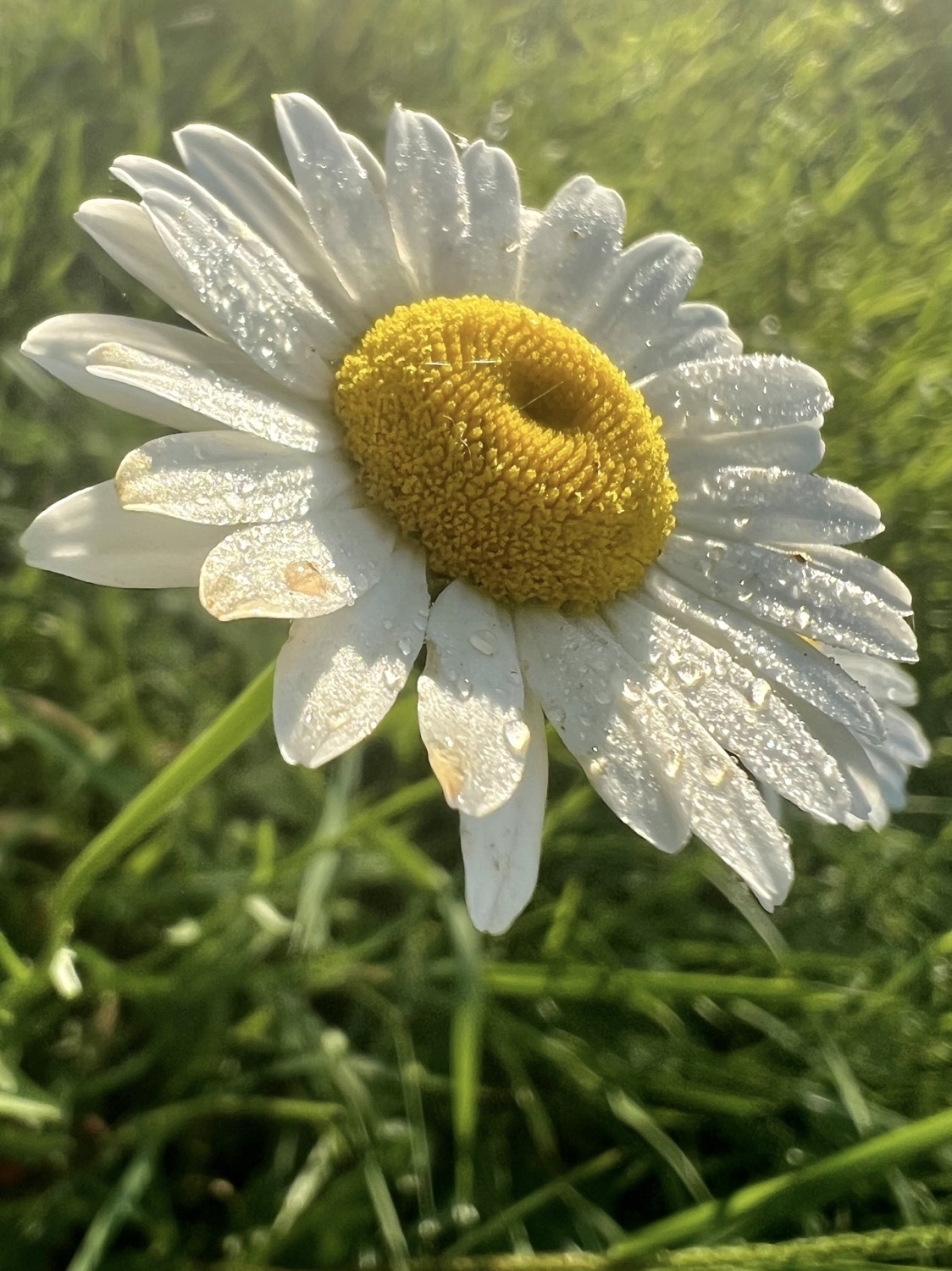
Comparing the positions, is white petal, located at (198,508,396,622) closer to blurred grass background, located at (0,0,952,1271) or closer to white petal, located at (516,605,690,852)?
white petal, located at (516,605,690,852)

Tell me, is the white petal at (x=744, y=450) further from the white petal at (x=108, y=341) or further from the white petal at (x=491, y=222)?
the white petal at (x=108, y=341)

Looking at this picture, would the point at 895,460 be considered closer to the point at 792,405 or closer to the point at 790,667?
the point at 792,405

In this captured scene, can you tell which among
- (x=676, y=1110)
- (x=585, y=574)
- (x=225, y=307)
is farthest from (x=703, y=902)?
(x=225, y=307)

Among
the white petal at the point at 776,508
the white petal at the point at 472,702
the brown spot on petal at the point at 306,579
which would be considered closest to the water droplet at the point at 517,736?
the white petal at the point at 472,702

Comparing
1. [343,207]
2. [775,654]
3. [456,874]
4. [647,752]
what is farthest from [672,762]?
[456,874]

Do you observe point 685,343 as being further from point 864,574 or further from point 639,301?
point 864,574

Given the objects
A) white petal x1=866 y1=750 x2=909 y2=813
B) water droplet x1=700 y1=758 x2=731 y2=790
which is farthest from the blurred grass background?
water droplet x1=700 y1=758 x2=731 y2=790
